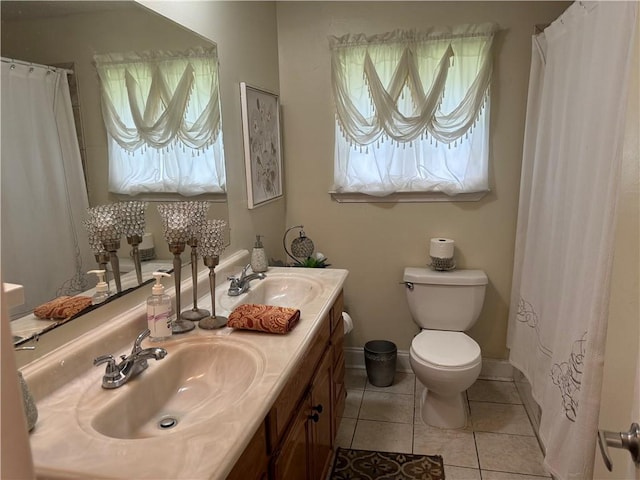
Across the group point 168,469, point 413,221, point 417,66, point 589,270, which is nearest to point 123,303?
point 168,469

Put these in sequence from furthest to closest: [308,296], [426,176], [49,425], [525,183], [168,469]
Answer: [426,176] < [525,183] < [308,296] < [49,425] < [168,469]

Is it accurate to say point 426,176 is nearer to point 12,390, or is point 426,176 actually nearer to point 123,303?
point 123,303

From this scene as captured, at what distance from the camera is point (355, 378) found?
3000 mm

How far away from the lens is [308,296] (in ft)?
6.46

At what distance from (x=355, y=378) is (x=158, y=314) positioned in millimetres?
1890

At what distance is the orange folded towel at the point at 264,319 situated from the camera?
148 centimetres

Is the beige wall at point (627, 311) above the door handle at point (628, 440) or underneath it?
above

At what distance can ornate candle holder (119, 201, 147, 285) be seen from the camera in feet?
4.86

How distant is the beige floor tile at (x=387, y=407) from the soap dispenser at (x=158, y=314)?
156 centimetres

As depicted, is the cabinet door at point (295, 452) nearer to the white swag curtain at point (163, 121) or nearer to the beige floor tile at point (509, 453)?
the white swag curtain at point (163, 121)

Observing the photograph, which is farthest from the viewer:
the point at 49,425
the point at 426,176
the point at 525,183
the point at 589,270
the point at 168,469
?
the point at 426,176

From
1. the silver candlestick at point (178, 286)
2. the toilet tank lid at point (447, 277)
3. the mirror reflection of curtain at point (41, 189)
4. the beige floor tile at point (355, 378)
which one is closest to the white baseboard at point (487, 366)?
the beige floor tile at point (355, 378)

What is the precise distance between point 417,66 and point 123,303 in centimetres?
205

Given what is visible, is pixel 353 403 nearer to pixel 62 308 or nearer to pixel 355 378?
pixel 355 378
